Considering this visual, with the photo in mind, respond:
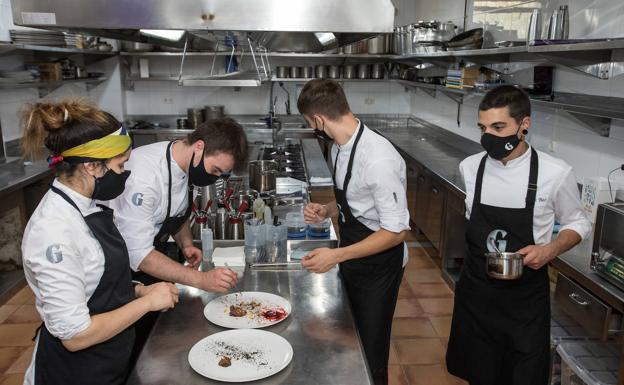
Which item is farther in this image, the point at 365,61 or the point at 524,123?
the point at 365,61

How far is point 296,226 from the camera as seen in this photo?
9.46 ft

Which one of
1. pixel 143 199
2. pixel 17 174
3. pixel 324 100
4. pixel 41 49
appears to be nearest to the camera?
pixel 143 199

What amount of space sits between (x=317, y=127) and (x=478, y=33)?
306 cm

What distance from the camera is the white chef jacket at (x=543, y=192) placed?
7.46ft

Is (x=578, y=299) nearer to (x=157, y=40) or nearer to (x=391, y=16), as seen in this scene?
(x=391, y=16)

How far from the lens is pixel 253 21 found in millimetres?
1745

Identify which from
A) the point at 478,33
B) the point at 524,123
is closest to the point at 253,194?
the point at 524,123

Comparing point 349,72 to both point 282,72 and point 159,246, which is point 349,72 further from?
point 159,246

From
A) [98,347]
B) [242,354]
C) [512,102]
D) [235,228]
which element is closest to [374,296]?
[235,228]

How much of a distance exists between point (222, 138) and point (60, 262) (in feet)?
2.82

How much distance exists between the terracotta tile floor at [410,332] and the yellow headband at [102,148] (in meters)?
2.28

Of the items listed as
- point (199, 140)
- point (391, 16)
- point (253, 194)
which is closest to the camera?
point (391, 16)

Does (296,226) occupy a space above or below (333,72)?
below

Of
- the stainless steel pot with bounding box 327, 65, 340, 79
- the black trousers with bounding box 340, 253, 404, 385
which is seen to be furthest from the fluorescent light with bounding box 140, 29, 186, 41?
the stainless steel pot with bounding box 327, 65, 340, 79
